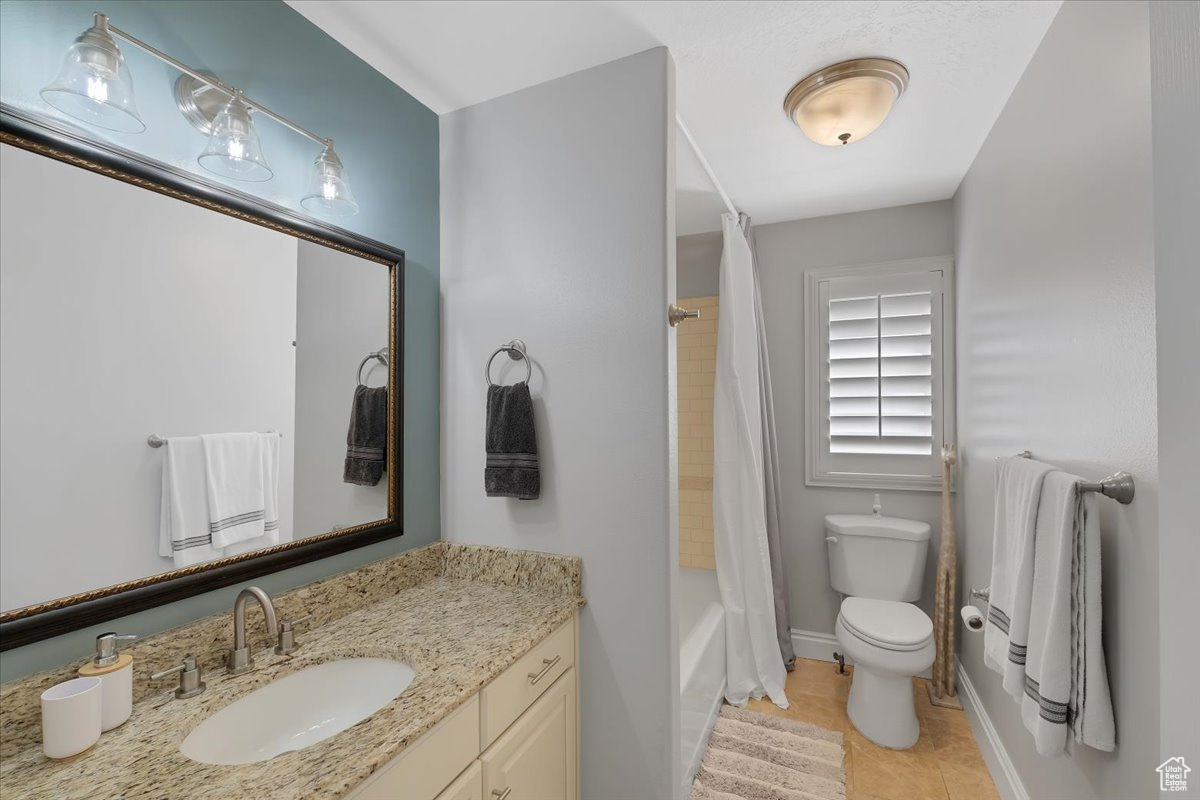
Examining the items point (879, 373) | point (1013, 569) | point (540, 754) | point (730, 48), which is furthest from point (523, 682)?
point (879, 373)

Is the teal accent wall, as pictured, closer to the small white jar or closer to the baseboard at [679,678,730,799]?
the small white jar

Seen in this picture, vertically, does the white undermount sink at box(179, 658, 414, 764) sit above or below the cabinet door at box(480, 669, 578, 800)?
above

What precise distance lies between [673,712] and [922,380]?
2080 millimetres

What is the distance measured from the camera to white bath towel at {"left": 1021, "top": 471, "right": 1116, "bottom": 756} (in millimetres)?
1155

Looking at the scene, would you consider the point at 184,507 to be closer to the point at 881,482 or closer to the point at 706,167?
the point at 706,167

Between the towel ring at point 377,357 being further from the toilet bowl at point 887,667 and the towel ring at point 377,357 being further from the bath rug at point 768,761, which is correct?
the toilet bowl at point 887,667

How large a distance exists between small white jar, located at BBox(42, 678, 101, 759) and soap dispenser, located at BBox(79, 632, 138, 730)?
4 centimetres

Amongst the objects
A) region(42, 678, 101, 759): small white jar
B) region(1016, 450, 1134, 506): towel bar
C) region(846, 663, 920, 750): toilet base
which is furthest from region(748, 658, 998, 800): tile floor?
region(42, 678, 101, 759): small white jar

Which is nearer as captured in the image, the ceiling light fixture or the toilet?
the ceiling light fixture

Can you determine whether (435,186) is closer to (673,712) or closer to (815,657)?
(673,712)

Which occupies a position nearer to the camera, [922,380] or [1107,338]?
[1107,338]

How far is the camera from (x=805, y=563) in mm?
2881

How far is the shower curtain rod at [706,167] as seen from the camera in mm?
1936

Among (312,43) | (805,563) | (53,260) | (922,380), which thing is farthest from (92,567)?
(922,380)
